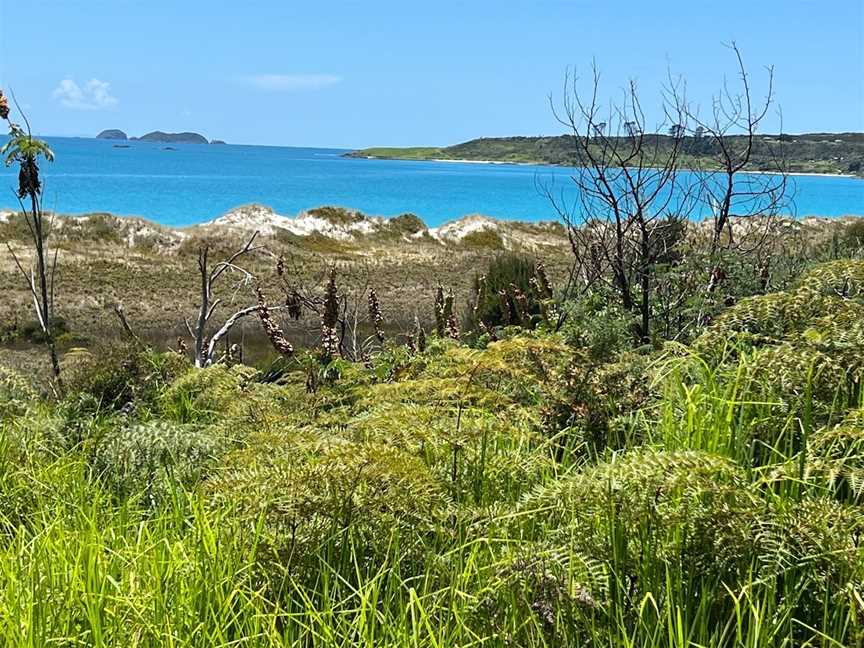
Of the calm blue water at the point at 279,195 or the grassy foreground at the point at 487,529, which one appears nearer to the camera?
the grassy foreground at the point at 487,529

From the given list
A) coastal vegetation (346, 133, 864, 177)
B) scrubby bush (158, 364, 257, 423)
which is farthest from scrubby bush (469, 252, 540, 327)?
scrubby bush (158, 364, 257, 423)

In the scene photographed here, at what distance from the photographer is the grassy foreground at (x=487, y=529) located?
209cm

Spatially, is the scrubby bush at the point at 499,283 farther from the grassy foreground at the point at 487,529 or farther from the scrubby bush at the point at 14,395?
the grassy foreground at the point at 487,529

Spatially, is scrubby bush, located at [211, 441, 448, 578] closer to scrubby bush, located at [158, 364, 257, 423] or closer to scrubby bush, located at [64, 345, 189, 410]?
scrubby bush, located at [158, 364, 257, 423]

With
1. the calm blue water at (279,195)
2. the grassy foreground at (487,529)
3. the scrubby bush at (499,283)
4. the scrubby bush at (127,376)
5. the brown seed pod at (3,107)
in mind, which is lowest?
the calm blue water at (279,195)

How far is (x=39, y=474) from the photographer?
11.2 feet

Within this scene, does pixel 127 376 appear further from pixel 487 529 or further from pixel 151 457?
pixel 487 529

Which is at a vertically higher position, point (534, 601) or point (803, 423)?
point (803, 423)

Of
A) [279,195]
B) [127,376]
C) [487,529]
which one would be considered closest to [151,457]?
[487,529]

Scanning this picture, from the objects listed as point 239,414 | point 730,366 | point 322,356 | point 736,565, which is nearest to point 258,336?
point 322,356

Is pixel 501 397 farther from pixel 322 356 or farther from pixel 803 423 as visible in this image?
pixel 322 356

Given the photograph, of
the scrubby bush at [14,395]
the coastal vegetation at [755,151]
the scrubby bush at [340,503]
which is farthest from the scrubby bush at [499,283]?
the scrubby bush at [340,503]

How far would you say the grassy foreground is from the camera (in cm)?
209

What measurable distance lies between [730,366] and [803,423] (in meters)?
0.60
